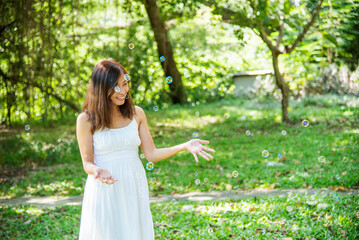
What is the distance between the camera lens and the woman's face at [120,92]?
2.80 metres

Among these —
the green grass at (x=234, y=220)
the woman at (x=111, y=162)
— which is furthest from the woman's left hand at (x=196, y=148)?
the green grass at (x=234, y=220)

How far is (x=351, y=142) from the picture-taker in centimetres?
791

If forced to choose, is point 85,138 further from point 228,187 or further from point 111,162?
point 228,187

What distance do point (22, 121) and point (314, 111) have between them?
7619mm

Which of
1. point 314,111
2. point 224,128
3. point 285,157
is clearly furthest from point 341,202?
point 314,111

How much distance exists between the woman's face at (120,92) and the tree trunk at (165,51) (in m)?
8.21

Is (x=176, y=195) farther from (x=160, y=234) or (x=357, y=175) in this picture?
(x=357, y=175)

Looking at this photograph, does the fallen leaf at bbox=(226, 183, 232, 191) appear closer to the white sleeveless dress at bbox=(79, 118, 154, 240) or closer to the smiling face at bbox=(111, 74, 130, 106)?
the white sleeveless dress at bbox=(79, 118, 154, 240)

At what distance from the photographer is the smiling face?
2797mm

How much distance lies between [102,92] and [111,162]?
1.60 feet

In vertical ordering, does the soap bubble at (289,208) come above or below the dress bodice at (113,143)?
below

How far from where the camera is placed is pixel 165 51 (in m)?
14.1

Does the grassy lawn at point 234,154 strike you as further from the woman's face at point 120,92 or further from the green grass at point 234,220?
the woman's face at point 120,92

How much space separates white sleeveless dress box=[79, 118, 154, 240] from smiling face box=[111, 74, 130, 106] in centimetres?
20
